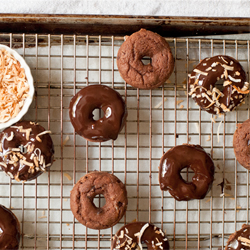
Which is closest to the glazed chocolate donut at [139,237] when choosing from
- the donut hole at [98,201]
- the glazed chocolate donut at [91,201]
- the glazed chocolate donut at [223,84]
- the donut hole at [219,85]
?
the glazed chocolate donut at [91,201]

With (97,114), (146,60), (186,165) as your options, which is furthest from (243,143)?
(97,114)

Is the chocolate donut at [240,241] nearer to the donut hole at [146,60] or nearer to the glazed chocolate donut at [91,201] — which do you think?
the glazed chocolate donut at [91,201]

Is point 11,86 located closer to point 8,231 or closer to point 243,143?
point 8,231

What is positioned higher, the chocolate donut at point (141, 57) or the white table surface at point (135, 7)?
the white table surface at point (135, 7)

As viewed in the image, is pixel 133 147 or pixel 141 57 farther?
pixel 133 147

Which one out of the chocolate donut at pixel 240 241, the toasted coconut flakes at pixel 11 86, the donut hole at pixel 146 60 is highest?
the donut hole at pixel 146 60

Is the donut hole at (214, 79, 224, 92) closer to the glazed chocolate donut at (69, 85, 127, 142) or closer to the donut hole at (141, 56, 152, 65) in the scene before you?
the donut hole at (141, 56, 152, 65)
